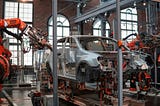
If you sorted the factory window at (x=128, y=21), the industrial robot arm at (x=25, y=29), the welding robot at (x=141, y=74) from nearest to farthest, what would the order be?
the industrial robot arm at (x=25, y=29)
the welding robot at (x=141, y=74)
the factory window at (x=128, y=21)

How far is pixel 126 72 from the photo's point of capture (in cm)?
687

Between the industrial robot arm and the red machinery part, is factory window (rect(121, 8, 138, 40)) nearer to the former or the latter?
the industrial robot arm

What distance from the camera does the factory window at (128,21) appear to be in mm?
21453

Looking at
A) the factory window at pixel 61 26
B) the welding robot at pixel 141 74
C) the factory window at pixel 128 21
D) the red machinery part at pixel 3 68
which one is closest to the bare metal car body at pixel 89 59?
the welding robot at pixel 141 74

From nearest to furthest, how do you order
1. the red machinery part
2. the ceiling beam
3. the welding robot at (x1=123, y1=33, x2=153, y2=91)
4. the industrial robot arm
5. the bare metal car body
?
the bare metal car body
the red machinery part
the industrial robot arm
the welding robot at (x1=123, y1=33, x2=153, y2=91)
the ceiling beam

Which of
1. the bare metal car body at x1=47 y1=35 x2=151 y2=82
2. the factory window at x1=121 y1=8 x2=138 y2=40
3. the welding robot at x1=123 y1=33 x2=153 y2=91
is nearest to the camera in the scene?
the bare metal car body at x1=47 y1=35 x2=151 y2=82

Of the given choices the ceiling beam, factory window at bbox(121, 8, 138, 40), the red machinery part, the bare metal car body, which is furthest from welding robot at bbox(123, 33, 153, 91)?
factory window at bbox(121, 8, 138, 40)

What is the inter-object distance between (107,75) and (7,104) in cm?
335

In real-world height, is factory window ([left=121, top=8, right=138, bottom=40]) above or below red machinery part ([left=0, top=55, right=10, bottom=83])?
above

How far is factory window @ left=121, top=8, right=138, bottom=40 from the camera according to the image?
70.4 ft

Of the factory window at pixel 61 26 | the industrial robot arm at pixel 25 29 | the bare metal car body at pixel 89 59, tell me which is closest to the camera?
the bare metal car body at pixel 89 59

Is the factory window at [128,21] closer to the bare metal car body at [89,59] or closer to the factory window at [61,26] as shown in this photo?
the factory window at [61,26]

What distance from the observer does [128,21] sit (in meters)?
21.9

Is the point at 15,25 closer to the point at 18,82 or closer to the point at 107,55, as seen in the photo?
the point at 107,55
